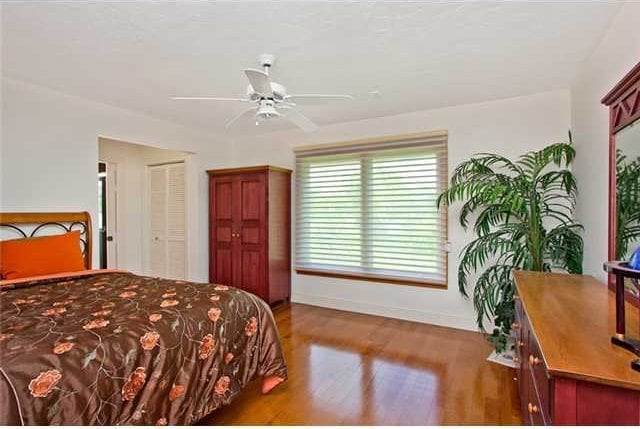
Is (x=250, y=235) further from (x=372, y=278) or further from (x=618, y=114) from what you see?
(x=618, y=114)

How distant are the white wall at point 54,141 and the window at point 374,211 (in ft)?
7.10

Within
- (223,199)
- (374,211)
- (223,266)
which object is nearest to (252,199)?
(223,199)

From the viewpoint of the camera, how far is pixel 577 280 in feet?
7.05

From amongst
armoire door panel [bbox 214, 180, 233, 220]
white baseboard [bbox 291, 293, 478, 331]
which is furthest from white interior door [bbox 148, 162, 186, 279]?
white baseboard [bbox 291, 293, 478, 331]

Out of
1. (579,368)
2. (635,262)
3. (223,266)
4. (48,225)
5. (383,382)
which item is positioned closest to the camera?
(579,368)

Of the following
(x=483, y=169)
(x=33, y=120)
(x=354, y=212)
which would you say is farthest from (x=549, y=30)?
(x=33, y=120)

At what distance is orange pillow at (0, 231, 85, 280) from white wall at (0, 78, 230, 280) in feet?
1.47

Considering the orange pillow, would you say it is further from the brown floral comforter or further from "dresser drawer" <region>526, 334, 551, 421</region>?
"dresser drawer" <region>526, 334, 551, 421</region>

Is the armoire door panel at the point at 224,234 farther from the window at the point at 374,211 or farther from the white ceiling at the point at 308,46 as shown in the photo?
the white ceiling at the point at 308,46

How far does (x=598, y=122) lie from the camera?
2.29 meters

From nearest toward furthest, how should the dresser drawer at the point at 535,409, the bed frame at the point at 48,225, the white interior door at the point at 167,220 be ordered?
the dresser drawer at the point at 535,409 < the bed frame at the point at 48,225 < the white interior door at the point at 167,220

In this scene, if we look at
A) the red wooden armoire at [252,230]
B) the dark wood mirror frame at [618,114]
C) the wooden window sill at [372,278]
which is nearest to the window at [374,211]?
the wooden window sill at [372,278]

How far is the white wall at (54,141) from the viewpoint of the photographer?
2850mm

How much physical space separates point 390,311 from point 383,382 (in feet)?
5.16
